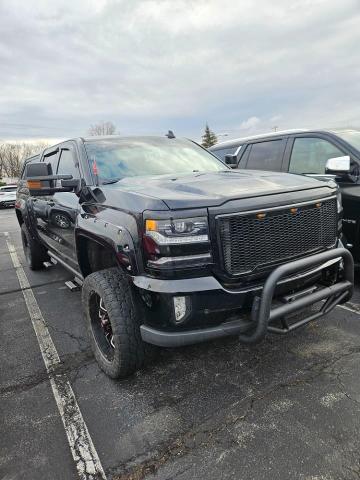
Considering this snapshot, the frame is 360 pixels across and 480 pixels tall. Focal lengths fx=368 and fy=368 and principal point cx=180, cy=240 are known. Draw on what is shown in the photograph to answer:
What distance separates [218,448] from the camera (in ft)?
7.07

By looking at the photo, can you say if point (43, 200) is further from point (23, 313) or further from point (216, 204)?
point (216, 204)

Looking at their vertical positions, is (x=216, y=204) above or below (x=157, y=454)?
above

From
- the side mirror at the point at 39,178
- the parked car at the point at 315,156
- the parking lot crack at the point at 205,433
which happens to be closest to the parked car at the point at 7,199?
the parked car at the point at 315,156

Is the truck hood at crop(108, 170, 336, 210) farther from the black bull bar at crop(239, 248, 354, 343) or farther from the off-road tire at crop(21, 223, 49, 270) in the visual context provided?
the off-road tire at crop(21, 223, 49, 270)

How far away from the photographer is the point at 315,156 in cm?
471

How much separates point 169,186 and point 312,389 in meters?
1.80

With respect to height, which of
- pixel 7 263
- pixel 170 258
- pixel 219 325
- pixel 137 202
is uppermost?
pixel 137 202

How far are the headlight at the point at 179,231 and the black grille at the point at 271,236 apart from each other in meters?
0.11

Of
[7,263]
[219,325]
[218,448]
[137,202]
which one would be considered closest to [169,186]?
[137,202]

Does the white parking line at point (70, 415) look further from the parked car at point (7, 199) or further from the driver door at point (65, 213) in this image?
the parked car at point (7, 199)

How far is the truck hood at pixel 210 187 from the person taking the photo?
2367mm

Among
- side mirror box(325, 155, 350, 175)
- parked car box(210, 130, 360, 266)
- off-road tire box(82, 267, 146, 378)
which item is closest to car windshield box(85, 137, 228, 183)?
parked car box(210, 130, 360, 266)

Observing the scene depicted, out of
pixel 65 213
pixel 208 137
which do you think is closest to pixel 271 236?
pixel 65 213

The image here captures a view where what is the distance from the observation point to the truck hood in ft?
7.77
